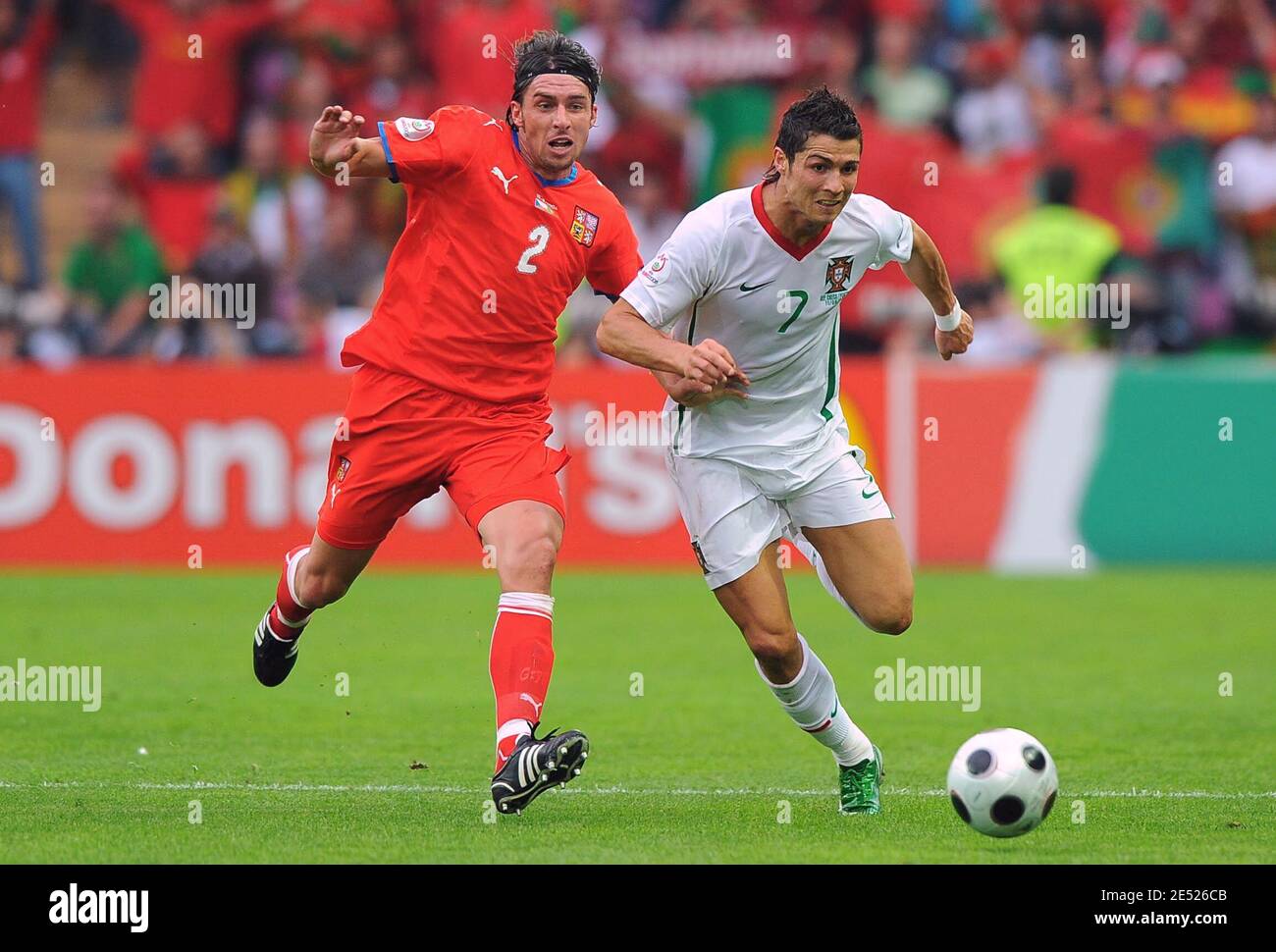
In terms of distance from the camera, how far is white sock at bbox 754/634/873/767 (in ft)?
23.9

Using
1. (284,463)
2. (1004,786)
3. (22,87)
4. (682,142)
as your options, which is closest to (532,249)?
(1004,786)

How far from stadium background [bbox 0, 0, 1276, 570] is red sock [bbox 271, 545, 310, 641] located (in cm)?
640

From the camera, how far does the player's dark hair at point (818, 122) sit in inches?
267

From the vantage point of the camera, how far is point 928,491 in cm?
1493

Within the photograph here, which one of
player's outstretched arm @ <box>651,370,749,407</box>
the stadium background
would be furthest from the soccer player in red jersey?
the stadium background

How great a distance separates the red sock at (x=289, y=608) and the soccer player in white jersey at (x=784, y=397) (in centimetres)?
166

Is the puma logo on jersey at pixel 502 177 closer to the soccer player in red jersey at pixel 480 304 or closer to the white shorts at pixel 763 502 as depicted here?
the soccer player in red jersey at pixel 480 304

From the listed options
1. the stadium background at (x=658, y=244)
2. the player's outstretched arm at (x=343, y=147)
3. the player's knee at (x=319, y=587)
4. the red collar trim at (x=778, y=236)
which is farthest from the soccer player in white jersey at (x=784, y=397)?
the stadium background at (x=658, y=244)

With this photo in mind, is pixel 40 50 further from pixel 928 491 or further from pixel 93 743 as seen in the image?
pixel 93 743

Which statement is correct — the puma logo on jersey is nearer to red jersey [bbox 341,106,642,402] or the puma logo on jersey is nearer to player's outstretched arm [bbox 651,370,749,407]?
red jersey [bbox 341,106,642,402]

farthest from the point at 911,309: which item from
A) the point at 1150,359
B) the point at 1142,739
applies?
the point at 1142,739

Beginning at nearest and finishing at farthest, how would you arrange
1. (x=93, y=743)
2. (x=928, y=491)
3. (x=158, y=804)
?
(x=158, y=804) < (x=93, y=743) < (x=928, y=491)

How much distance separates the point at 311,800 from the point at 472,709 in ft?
8.29

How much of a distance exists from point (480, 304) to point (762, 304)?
3.38 ft
